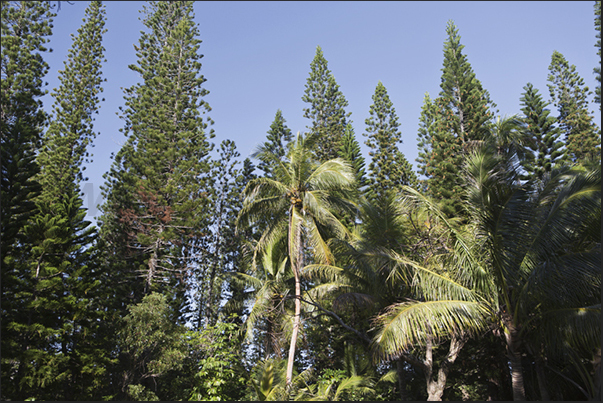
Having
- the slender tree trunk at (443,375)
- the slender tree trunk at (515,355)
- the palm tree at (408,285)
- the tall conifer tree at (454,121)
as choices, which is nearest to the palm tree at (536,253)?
the slender tree trunk at (515,355)

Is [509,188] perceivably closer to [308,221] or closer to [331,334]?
[308,221]

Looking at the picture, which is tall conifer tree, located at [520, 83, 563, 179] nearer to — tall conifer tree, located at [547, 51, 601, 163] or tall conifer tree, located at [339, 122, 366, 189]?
tall conifer tree, located at [547, 51, 601, 163]

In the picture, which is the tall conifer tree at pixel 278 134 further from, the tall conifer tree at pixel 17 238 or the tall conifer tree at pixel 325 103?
the tall conifer tree at pixel 17 238

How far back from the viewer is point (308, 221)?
31.9 feet

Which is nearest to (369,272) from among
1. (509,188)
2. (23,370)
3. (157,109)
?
(509,188)

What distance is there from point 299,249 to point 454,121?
10.2m

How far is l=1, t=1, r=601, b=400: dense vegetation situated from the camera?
20.6ft

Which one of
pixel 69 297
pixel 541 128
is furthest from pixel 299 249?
pixel 541 128

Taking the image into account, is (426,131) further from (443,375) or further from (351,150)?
(443,375)

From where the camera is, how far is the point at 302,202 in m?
10.0

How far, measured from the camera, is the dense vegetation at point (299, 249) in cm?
627

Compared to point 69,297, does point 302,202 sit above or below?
above

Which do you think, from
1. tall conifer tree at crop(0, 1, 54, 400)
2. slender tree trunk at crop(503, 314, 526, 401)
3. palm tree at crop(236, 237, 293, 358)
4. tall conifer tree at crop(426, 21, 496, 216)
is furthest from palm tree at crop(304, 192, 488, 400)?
tall conifer tree at crop(0, 1, 54, 400)

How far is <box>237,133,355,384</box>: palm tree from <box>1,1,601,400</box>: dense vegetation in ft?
0.16
